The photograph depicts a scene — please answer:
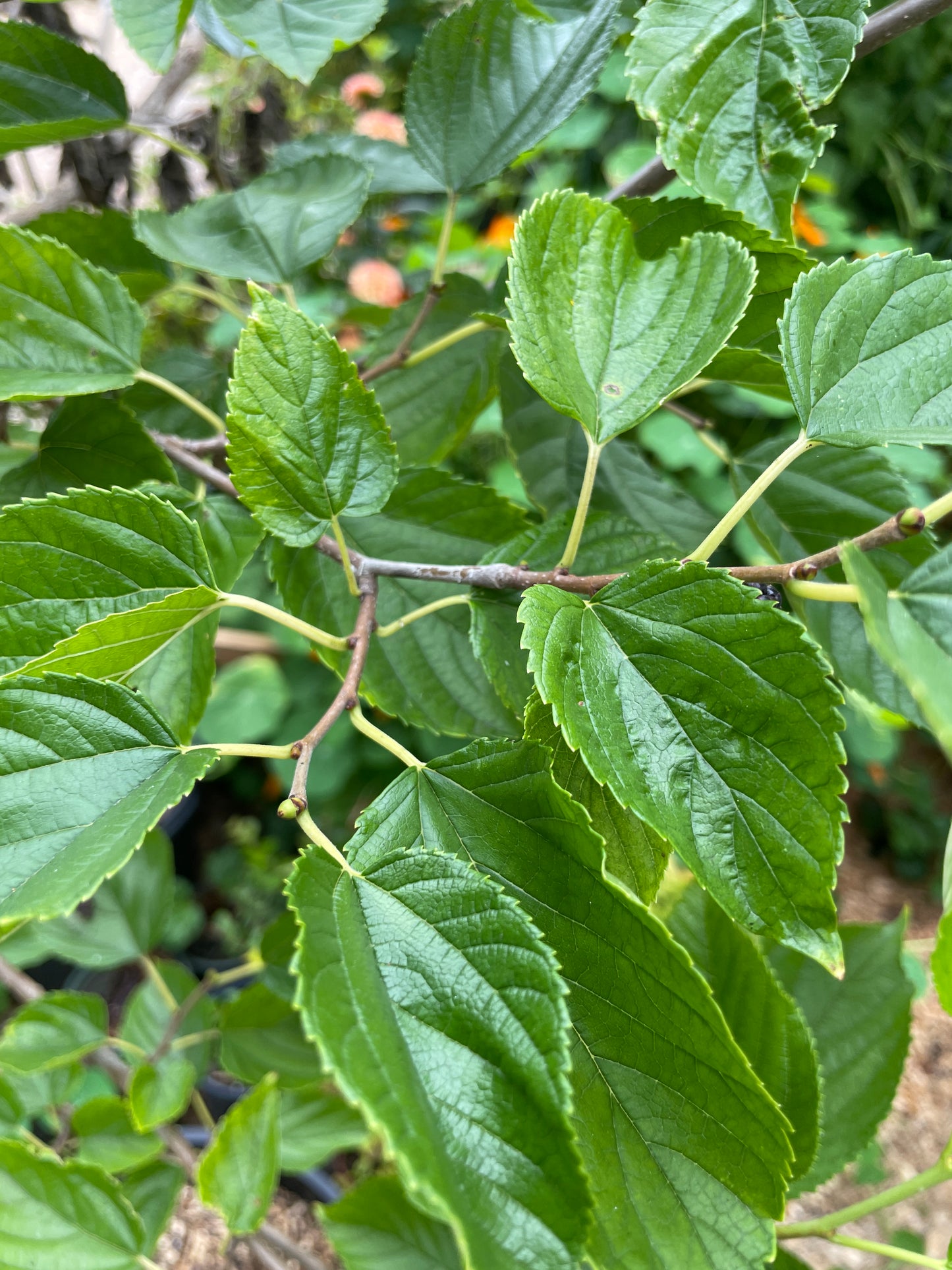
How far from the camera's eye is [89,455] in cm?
46

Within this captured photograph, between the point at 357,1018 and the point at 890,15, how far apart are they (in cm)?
50

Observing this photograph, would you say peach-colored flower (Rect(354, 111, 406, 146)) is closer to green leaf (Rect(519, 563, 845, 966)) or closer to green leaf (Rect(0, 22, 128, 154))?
green leaf (Rect(0, 22, 128, 154))

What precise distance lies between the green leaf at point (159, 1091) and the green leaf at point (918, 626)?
628mm

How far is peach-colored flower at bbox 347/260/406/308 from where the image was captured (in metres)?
1.33

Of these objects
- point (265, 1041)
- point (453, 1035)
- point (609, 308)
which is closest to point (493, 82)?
point (609, 308)

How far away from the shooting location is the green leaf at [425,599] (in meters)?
0.43

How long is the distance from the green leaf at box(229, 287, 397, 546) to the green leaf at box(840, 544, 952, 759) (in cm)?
20

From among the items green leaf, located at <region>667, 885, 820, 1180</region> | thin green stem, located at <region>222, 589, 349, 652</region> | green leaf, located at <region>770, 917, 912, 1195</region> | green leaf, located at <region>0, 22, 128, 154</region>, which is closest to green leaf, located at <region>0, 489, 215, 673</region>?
thin green stem, located at <region>222, 589, 349, 652</region>

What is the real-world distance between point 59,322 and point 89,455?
72mm

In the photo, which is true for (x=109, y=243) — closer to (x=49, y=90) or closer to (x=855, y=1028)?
(x=49, y=90)

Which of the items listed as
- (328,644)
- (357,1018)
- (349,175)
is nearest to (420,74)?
(349,175)

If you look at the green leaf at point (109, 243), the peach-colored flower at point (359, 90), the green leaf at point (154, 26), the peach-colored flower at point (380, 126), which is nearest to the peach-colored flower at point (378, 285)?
the peach-colored flower at point (380, 126)

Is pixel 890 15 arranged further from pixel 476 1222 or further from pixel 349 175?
pixel 476 1222

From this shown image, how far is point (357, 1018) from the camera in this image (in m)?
0.24
